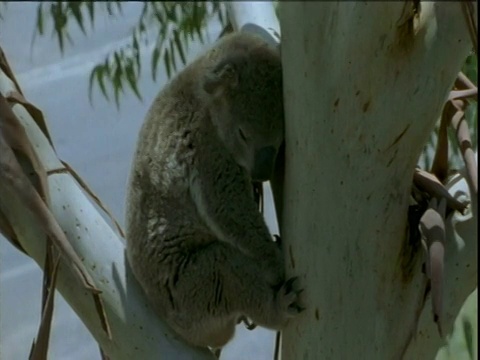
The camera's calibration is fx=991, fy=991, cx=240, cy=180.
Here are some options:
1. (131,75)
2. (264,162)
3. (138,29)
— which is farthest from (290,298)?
(138,29)

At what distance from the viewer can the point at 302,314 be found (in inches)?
39.3

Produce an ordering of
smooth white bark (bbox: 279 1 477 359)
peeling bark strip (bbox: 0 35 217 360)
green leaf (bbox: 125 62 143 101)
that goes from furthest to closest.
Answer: green leaf (bbox: 125 62 143 101)
peeling bark strip (bbox: 0 35 217 360)
smooth white bark (bbox: 279 1 477 359)

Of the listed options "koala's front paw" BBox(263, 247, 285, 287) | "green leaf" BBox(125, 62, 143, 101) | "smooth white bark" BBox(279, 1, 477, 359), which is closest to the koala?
"koala's front paw" BBox(263, 247, 285, 287)

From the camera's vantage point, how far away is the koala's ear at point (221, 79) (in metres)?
1.16

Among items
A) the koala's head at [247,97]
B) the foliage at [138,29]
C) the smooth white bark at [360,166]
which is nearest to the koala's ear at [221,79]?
the koala's head at [247,97]

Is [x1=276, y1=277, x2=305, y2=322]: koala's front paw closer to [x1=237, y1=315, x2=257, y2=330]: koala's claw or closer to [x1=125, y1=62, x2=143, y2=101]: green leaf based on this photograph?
[x1=237, y1=315, x2=257, y2=330]: koala's claw

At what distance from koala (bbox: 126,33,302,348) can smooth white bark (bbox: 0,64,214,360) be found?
35mm

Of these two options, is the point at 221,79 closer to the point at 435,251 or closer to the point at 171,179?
the point at 171,179

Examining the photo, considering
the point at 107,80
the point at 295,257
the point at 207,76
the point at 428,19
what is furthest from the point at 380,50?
the point at 107,80

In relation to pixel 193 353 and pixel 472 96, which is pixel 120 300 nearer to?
pixel 193 353

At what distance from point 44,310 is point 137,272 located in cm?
13

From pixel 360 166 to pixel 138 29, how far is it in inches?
65.3

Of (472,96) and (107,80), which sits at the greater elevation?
(472,96)

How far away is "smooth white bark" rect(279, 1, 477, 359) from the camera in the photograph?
0.84 meters
